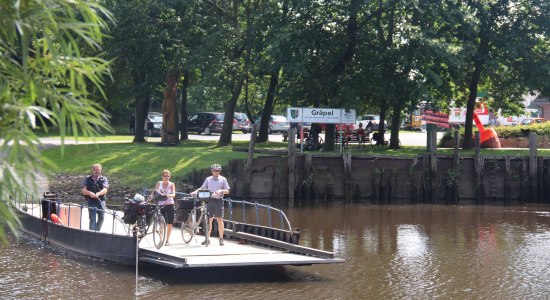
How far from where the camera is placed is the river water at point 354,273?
16594 mm

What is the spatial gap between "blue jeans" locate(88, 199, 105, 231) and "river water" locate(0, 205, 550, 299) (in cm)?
82

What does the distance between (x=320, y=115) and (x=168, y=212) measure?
18.3m

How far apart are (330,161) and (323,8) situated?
712 centimetres

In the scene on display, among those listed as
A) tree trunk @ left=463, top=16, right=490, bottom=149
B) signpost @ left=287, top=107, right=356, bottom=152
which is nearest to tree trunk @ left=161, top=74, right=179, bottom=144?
signpost @ left=287, top=107, right=356, bottom=152

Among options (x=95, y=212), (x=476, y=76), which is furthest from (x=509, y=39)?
(x=95, y=212)

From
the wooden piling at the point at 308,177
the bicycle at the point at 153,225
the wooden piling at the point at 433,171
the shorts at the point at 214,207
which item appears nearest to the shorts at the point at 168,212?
the bicycle at the point at 153,225

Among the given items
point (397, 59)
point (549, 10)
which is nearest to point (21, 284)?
point (397, 59)

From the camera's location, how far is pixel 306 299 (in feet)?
52.5

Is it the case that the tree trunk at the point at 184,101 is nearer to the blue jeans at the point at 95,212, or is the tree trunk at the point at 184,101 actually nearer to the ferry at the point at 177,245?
the ferry at the point at 177,245

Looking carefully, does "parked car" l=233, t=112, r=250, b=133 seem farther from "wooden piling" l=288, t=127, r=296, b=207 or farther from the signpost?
"wooden piling" l=288, t=127, r=296, b=207

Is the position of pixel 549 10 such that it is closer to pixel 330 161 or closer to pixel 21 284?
pixel 330 161

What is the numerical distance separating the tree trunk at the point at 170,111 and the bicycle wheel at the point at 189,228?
23596 millimetres

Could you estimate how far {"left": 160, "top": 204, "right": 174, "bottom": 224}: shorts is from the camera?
1795 centimetres

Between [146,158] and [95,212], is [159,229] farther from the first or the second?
[146,158]
